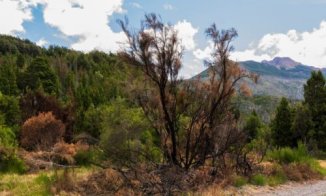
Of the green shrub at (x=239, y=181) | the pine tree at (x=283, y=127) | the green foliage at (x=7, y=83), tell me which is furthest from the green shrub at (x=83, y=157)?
the green foliage at (x=7, y=83)

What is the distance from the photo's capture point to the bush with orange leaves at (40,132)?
30.1m

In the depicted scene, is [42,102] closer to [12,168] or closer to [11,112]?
[11,112]

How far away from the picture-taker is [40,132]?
1230 inches

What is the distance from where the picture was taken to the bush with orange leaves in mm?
30094

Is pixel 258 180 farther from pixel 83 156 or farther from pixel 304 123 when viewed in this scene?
pixel 304 123

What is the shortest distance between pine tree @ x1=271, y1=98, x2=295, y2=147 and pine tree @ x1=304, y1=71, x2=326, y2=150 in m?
3.06

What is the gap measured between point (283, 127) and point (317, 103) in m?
4.50

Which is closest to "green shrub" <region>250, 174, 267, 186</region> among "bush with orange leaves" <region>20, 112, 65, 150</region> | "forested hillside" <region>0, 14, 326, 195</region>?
"forested hillside" <region>0, 14, 326, 195</region>

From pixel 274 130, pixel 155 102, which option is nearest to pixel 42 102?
pixel 274 130

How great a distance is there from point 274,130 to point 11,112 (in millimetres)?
27099

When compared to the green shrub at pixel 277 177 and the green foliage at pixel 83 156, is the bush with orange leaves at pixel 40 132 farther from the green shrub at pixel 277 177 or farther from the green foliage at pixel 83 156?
the green shrub at pixel 277 177

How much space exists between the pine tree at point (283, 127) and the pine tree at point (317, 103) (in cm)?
306

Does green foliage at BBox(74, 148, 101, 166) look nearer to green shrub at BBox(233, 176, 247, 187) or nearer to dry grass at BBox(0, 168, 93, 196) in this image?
dry grass at BBox(0, 168, 93, 196)

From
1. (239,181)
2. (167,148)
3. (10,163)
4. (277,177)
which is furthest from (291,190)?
(10,163)
